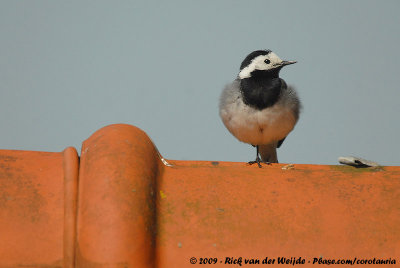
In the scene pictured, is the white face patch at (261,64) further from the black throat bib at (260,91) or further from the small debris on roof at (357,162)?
the small debris on roof at (357,162)

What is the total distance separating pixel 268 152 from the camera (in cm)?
609

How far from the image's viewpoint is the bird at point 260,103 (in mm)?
5008

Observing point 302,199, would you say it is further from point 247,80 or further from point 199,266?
point 247,80

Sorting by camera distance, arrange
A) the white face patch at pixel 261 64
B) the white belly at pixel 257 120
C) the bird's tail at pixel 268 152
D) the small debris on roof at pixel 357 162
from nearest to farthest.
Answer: the small debris on roof at pixel 357 162, the white belly at pixel 257 120, the white face patch at pixel 261 64, the bird's tail at pixel 268 152

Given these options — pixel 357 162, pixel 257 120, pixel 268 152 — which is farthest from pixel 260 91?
pixel 357 162

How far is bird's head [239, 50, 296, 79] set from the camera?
545 cm

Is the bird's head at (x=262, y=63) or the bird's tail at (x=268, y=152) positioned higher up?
the bird's head at (x=262, y=63)

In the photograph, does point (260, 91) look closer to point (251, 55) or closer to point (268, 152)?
point (251, 55)

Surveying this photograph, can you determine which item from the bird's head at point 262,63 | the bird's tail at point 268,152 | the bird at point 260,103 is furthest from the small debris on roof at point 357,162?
the bird's tail at point 268,152

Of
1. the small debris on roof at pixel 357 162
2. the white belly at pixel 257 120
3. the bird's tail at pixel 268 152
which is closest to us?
the small debris on roof at pixel 357 162

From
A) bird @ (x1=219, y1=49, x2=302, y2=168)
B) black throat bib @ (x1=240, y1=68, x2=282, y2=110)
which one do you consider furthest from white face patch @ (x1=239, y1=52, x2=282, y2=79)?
black throat bib @ (x1=240, y1=68, x2=282, y2=110)

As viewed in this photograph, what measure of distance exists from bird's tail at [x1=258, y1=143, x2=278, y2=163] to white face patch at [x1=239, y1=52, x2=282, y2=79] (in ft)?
3.13

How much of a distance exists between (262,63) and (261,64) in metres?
0.02

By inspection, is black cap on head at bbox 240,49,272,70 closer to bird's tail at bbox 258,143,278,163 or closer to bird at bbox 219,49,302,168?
bird at bbox 219,49,302,168
